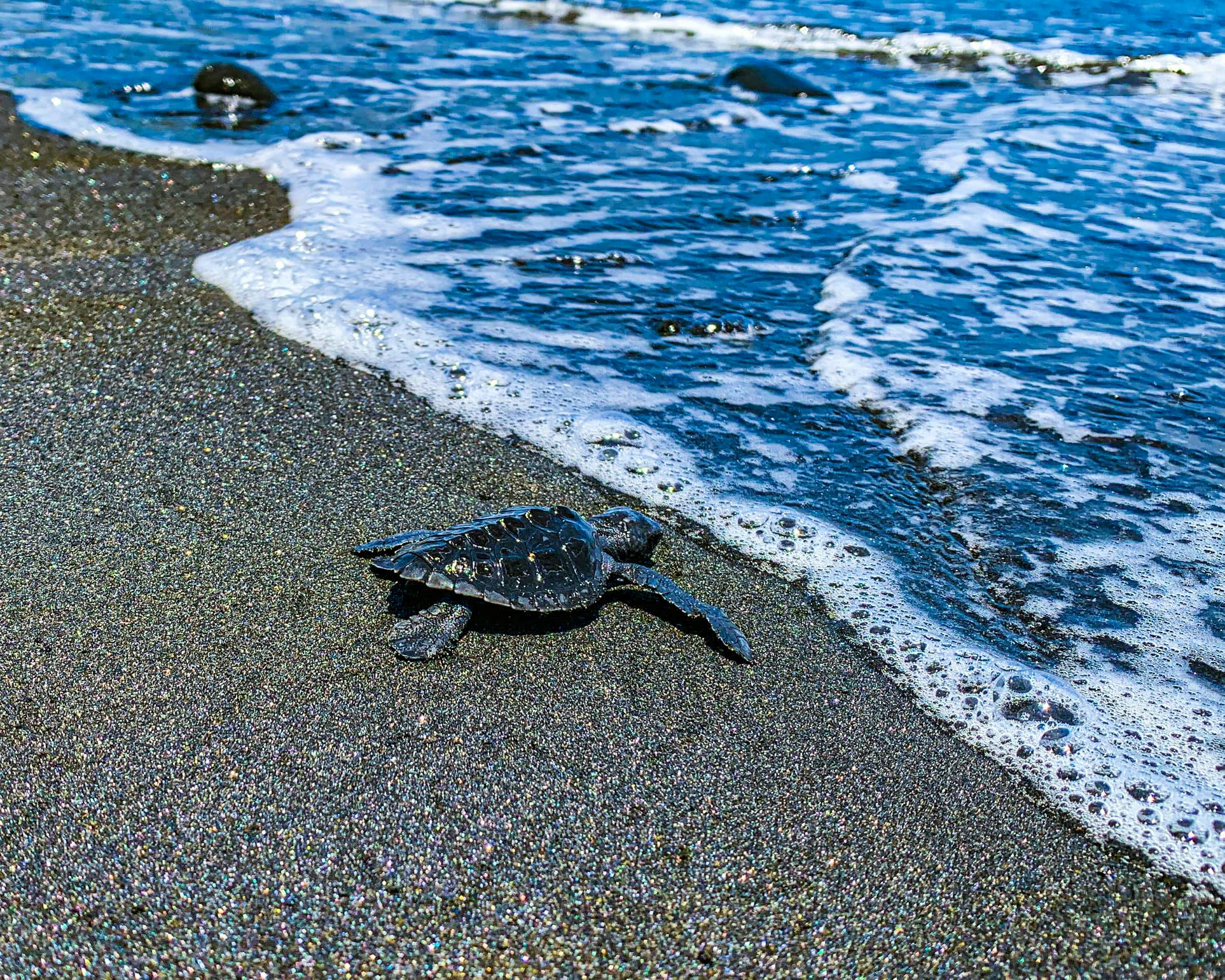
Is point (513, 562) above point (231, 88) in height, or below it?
below

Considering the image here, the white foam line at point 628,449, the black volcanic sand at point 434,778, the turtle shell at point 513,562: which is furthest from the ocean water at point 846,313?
the turtle shell at point 513,562

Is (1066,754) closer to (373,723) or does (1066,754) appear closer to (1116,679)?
(1116,679)

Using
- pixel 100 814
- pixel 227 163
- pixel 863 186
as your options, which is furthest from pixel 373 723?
pixel 863 186

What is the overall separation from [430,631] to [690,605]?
0.86m

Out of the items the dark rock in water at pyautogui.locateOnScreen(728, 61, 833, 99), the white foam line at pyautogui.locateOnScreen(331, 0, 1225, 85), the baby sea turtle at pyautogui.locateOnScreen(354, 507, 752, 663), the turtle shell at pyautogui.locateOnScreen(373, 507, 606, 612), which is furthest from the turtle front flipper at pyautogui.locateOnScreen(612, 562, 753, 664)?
the white foam line at pyautogui.locateOnScreen(331, 0, 1225, 85)

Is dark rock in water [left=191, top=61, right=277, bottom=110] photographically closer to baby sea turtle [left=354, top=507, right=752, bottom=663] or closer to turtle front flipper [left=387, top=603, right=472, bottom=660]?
baby sea turtle [left=354, top=507, right=752, bottom=663]

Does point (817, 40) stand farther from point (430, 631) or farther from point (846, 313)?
point (430, 631)

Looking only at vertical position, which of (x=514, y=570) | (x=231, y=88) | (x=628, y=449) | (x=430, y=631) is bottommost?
(x=628, y=449)

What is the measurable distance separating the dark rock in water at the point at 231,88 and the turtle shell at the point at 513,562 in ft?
→ 25.3

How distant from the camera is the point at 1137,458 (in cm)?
477

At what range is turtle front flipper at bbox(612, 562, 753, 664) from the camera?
3412 mm

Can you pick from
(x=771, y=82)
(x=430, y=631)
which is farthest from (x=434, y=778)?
(x=771, y=82)

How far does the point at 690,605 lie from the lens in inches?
138

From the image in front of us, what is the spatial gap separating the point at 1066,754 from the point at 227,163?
284 inches
